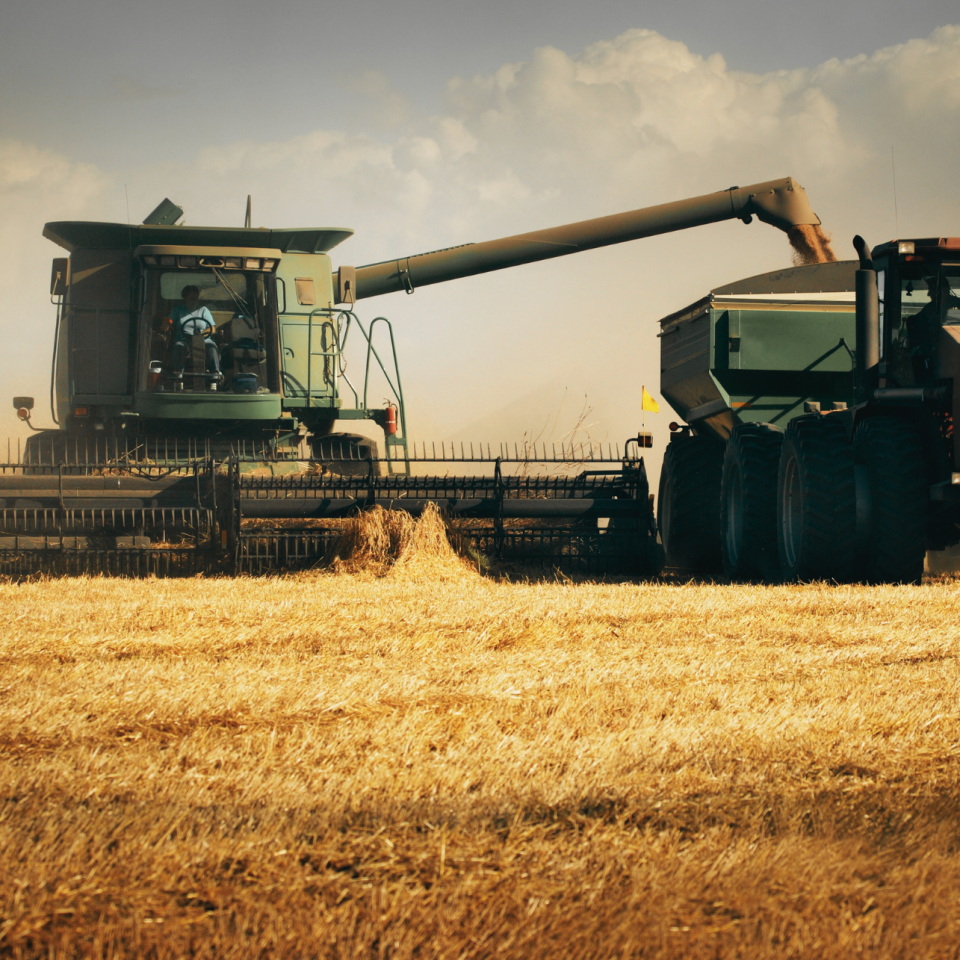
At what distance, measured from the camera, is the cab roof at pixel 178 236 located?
980cm

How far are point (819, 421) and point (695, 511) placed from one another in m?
2.04

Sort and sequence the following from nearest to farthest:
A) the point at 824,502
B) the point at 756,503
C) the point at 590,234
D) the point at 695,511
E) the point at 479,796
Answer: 1. the point at 479,796
2. the point at 824,502
3. the point at 756,503
4. the point at 695,511
5. the point at 590,234

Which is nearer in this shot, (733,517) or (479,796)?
(479,796)

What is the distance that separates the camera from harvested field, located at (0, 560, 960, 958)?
5.23 ft

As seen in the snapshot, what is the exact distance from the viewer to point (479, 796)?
2.19 m

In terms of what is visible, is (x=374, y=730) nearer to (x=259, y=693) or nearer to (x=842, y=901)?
(x=259, y=693)

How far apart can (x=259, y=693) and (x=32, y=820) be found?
1203mm

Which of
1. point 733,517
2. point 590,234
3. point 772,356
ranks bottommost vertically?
point 733,517

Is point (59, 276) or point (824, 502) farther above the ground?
point (59, 276)

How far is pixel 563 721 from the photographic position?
9.29 ft

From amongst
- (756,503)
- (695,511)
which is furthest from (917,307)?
(695,511)

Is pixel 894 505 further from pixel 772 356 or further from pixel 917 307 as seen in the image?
pixel 772 356

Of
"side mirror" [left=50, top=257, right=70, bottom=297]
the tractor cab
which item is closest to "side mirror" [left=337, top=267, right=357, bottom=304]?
"side mirror" [left=50, top=257, right=70, bottom=297]

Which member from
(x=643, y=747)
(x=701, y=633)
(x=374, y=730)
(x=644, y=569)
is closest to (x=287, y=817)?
(x=374, y=730)
